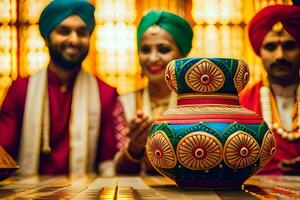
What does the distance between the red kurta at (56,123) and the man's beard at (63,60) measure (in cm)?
7

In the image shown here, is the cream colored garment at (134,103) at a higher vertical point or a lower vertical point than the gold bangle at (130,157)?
higher

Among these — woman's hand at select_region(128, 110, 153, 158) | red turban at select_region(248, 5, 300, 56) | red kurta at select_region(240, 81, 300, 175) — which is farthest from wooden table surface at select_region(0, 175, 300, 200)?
red turban at select_region(248, 5, 300, 56)

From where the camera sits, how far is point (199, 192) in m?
1.35

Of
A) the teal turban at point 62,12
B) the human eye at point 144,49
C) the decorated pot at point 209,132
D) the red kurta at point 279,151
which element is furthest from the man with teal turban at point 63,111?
the decorated pot at point 209,132

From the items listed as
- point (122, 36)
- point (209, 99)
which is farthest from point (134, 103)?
point (122, 36)

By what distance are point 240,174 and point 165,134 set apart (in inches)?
7.5

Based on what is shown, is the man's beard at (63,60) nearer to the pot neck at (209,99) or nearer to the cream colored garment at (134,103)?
the cream colored garment at (134,103)

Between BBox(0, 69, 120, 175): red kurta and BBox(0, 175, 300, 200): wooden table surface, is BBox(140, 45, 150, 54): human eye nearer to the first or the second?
BBox(0, 69, 120, 175): red kurta

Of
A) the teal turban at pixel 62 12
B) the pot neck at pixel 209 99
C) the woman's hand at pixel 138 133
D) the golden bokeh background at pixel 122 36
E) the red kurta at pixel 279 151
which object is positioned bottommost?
the red kurta at pixel 279 151

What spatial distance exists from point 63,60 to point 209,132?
164cm

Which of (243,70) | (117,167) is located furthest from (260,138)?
(117,167)

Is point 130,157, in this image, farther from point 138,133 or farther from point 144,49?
point 144,49

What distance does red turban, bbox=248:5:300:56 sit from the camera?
2699mm

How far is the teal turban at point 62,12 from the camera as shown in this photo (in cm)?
286
